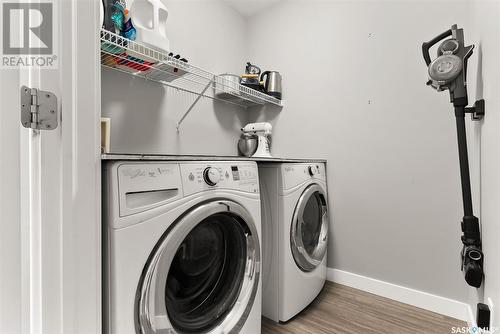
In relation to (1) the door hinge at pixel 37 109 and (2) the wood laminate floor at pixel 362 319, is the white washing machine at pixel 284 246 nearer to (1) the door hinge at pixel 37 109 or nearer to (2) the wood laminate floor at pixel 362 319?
(2) the wood laminate floor at pixel 362 319

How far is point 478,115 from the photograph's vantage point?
3.16 feet

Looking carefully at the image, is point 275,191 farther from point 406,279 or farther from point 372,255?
point 406,279

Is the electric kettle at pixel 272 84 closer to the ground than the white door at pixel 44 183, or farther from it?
farther from it

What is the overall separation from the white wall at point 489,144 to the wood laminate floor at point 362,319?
0.41 meters

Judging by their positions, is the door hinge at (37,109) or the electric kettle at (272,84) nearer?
the door hinge at (37,109)

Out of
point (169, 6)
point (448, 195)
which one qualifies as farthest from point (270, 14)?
point (448, 195)

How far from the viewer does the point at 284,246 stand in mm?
1325

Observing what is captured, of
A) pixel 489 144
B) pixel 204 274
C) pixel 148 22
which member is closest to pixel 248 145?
pixel 148 22

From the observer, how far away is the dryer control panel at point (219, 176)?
848mm

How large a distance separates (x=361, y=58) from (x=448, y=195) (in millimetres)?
1107

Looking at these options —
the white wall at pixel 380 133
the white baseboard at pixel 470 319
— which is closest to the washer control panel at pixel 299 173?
the white wall at pixel 380 133

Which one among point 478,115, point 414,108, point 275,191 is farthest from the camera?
point 414,108

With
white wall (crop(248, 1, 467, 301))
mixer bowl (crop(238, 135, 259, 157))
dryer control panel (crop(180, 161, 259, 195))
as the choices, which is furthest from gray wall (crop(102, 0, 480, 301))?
dryer control panel (crop(180, 161, 259, 195))

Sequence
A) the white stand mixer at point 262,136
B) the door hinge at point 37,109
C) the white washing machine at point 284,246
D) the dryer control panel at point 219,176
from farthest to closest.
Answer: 1. the white stand mixer at point 262,136
2. the white washing machine at point 284,246
3. the dryer control panel at point 219,176
4. the door hinge at point 37,109
